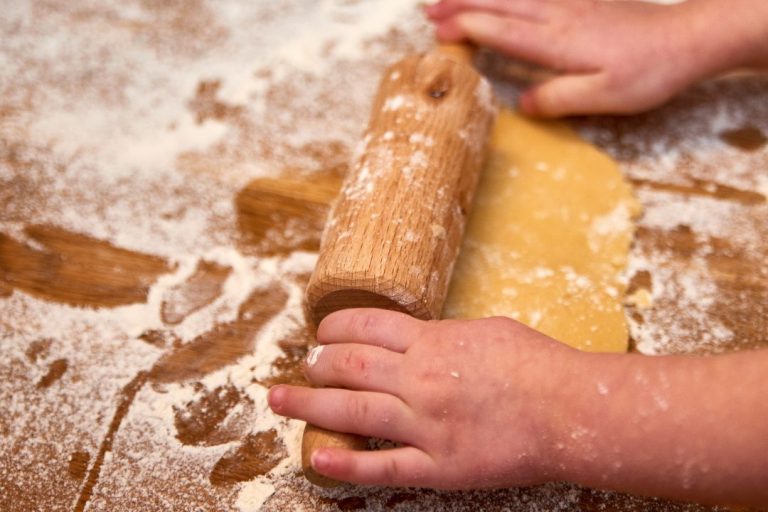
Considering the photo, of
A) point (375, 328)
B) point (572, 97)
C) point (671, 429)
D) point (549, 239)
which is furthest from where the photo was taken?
point (572, 97)

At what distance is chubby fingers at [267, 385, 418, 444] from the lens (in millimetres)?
847

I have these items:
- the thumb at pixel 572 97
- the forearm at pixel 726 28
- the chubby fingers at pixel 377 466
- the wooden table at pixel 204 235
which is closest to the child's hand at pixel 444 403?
the chubby fingers at pixel 377 466

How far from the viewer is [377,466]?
831mm

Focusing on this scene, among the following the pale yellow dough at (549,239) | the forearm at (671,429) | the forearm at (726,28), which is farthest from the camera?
the forearm at (726,28)

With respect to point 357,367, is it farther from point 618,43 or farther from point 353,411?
point 618,43

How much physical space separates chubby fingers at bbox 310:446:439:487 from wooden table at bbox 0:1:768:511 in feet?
0.37

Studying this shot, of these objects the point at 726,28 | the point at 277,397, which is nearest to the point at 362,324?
the point at 277,397

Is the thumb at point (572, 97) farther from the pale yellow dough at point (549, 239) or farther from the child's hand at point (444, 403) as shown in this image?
the child's hand at point (444, 403)

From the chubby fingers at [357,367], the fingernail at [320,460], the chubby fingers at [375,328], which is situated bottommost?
the fingernail at [320,460]

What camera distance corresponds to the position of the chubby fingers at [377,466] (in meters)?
0.82

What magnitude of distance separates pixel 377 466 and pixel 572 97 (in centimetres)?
73

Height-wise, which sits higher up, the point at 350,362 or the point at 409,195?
the point at 409,195

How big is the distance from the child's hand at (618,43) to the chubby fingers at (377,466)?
70 centimetres

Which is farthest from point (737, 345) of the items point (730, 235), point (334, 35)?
point (334, 35)
